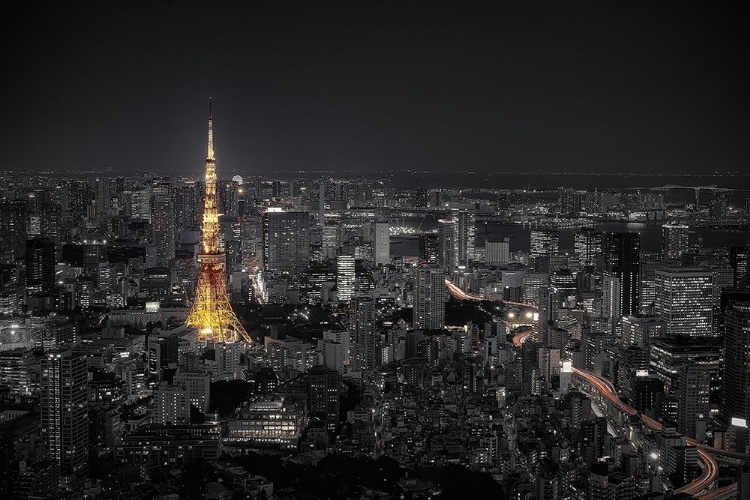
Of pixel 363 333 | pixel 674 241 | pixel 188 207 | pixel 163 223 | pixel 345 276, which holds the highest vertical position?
pixel 188 207

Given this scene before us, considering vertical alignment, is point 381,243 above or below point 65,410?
above

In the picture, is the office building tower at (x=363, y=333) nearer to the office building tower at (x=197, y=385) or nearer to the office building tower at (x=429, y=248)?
the office building tower at (x=197, y=385)

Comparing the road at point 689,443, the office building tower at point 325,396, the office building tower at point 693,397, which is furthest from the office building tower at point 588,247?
the office building tower at point 325,396

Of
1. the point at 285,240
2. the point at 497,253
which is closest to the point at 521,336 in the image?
the point at 285,240

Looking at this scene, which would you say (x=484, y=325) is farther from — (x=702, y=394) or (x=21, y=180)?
(x=21, y=180)

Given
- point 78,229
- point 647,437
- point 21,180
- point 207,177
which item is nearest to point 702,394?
point 647,437

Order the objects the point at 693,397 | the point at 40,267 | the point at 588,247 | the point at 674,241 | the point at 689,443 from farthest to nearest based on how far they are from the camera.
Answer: the point at 588,247
the point at 674,241
the point at 40,267
the point at 693,397
the point at 689,443

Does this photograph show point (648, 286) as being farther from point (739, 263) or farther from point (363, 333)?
point (363, 333)
